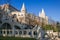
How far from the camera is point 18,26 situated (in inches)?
1907

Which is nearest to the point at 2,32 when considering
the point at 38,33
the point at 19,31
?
the point at 19,31

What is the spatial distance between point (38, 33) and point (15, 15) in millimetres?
Answer: 37300

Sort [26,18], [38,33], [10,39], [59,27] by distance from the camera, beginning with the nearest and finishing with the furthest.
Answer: [10,39] < [38,33] < [59,27] < [26,18]

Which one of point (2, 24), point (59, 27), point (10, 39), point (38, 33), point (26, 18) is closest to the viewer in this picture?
point (10, 39)

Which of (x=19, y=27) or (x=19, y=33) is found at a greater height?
(x=19, y=27)

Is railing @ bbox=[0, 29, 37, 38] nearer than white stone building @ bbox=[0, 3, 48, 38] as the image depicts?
Yes

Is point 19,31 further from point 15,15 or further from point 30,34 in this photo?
point 15,15

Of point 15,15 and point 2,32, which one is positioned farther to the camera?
point 15,15

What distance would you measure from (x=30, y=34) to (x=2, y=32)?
527 cm

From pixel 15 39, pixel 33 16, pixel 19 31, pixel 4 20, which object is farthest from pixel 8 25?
pixel 33 16

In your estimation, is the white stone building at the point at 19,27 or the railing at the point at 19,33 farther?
the white stone building at the point at 19,27

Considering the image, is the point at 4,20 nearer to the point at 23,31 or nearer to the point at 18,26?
the point at 18,26

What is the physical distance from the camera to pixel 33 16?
74438mm

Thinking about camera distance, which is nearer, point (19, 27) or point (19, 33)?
point (19, 33)
